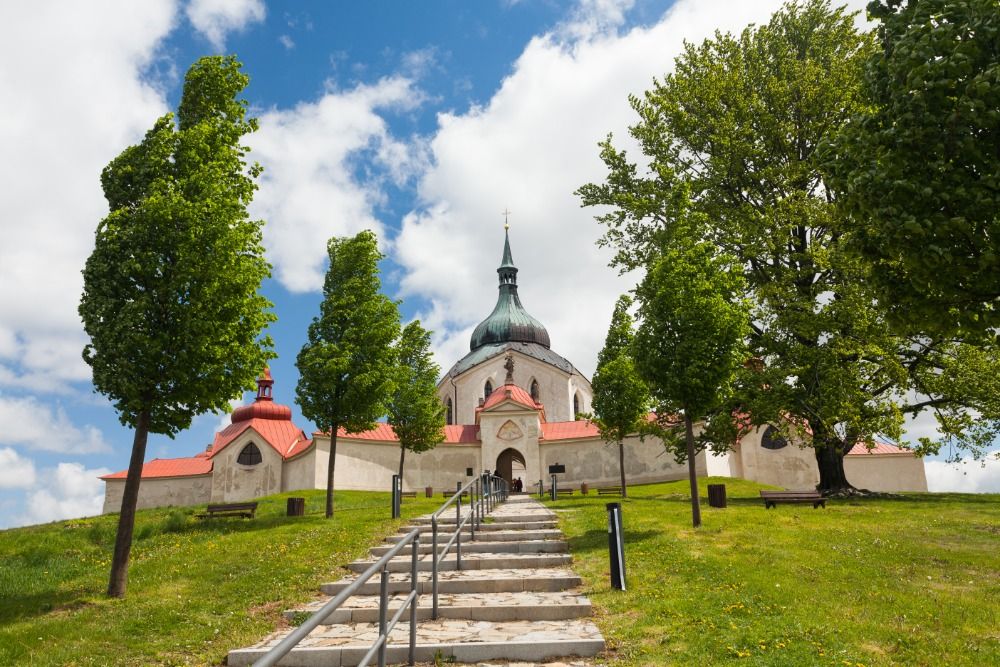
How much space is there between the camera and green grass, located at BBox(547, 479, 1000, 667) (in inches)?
273

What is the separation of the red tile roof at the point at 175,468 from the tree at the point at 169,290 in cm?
3466

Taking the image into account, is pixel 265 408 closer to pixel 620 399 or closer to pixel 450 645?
pixel 620 399

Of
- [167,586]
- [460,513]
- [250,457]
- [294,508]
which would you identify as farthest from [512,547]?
[250,457]

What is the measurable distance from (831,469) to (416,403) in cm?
1711

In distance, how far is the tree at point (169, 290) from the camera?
1180 cm

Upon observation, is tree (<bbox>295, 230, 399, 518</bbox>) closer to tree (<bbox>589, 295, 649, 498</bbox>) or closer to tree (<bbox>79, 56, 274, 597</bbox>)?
tree (<bbox>79, 56, 274, 597</bbox>)

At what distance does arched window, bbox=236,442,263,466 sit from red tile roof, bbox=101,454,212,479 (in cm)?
402

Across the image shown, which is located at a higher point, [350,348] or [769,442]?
[350,348]

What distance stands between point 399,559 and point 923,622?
24.7 feet

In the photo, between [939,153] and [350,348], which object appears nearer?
[939,153]

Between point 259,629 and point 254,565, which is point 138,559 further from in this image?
point 259,629

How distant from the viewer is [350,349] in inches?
849

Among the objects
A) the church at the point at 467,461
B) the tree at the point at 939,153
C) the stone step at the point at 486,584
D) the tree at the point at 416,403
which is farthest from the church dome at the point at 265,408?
the tree at the point at 939,153

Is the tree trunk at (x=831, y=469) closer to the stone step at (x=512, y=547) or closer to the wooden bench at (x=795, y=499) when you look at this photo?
the wooden bench at (x=795, y=499)
